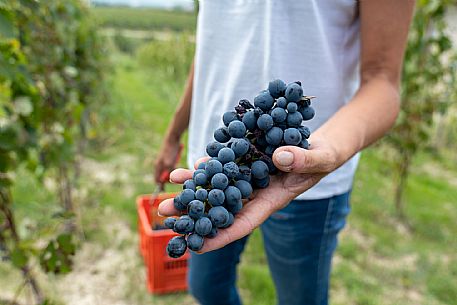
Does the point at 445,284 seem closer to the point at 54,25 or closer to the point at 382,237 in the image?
the point at 382,237

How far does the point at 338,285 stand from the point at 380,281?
0.34 m

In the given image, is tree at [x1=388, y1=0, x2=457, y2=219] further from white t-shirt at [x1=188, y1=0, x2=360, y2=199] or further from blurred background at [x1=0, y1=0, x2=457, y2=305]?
white t-shirt at [x1=188, y1=0, x2=360, y2=199]

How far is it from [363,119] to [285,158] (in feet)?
1.32

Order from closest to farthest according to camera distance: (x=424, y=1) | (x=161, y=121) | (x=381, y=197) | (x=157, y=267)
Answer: (x=157, y=267)
(x=424, y=1)
(x=381, y=197)
(x=161, y=121)

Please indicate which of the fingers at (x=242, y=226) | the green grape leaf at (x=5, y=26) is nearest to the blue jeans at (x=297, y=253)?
the fingers at (x=242, y=226)

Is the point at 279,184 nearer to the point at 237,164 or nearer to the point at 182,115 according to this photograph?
the point at 237,164

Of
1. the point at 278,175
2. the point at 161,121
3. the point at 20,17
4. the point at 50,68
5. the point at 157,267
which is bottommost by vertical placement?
the point at 161,121

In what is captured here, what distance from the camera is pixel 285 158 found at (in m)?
0.81

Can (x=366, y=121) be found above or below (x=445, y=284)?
above

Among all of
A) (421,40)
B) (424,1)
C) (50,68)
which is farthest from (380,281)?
(50,68)

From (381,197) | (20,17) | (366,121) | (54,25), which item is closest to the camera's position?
(366,121)

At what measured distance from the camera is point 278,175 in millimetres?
959

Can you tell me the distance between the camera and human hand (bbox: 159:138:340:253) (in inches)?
32.6

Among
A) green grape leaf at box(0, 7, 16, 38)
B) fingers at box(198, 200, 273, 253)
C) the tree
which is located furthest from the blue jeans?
the tree
